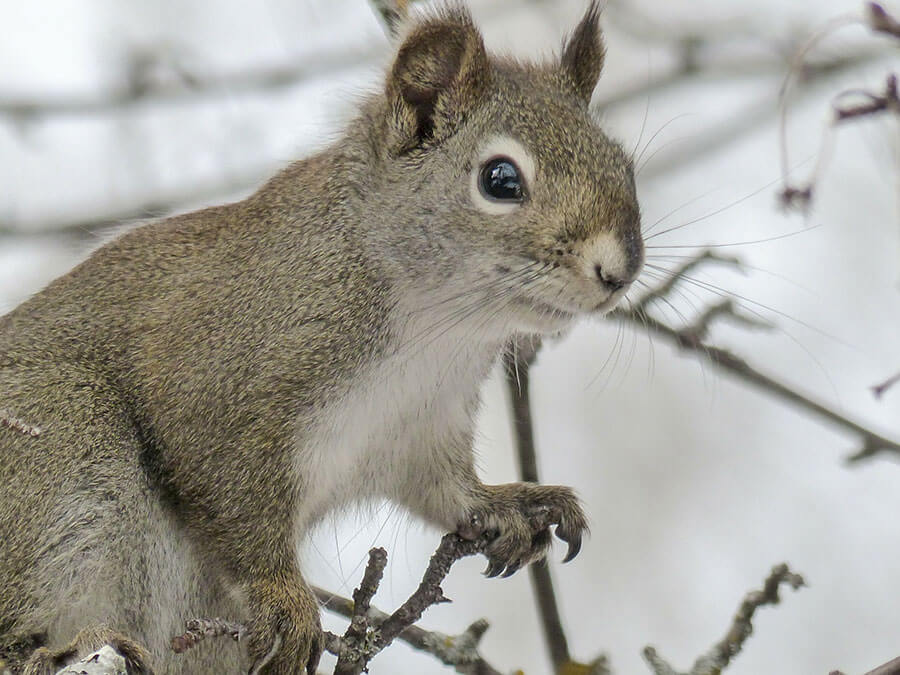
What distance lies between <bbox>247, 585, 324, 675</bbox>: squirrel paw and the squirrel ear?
49.4 inches

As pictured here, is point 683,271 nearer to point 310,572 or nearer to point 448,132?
point 448,132

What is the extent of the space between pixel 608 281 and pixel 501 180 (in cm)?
48

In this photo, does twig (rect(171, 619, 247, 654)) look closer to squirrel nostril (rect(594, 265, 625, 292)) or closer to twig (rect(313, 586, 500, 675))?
twig (rect(313, 586, 500, 675))

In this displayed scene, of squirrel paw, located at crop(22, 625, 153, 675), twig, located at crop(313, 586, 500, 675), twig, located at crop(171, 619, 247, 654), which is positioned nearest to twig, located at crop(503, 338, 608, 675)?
twig, located at crop(313, 586, 500, 675)

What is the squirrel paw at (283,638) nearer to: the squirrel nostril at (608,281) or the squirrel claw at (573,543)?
the squirrel claw at (573,543)

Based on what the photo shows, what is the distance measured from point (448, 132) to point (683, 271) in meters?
0.72

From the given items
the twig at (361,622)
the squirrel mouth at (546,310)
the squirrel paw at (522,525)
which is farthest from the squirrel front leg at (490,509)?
the twig at (361,622)

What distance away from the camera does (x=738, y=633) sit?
3.25 metres

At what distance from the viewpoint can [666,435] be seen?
7141 millimetres

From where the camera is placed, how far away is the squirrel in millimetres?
3266

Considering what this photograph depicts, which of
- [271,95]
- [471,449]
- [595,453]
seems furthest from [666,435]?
[471,449]

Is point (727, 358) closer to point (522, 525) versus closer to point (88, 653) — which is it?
point (522, 525)

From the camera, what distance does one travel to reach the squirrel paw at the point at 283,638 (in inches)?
130

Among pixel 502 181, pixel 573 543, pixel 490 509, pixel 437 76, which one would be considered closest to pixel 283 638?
pixel 490 509
